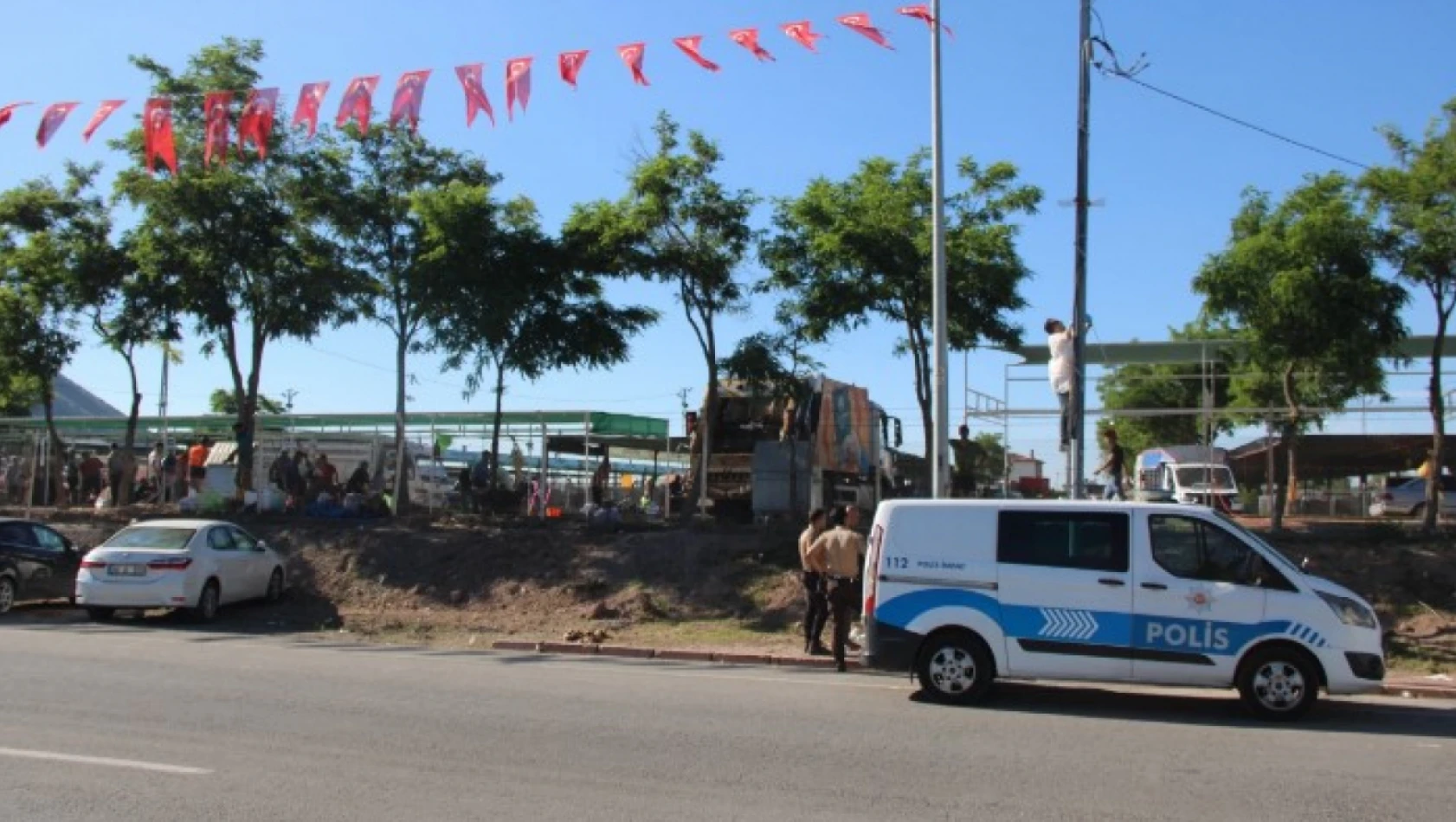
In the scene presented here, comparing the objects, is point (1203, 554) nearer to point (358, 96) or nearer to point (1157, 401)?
point (358, 96)

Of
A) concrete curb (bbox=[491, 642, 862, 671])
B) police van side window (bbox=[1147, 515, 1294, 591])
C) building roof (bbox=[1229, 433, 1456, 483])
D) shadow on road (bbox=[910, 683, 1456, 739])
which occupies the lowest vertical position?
concrete curb (bbox=[491, 642, 862, 671])

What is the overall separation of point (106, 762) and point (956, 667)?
281 inches

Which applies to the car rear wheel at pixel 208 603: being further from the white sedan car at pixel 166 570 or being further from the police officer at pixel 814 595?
the police officer at pixel 814 595

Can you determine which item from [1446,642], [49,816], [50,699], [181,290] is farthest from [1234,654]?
[181,290]

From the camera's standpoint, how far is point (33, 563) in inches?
773

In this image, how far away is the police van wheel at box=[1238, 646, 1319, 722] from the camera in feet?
35.4

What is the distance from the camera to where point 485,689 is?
11.7 meters

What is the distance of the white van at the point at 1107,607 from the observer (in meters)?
10.9

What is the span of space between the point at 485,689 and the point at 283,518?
13.7 metres

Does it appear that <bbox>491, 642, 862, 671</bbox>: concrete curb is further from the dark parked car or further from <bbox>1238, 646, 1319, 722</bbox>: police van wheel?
the dark parked car

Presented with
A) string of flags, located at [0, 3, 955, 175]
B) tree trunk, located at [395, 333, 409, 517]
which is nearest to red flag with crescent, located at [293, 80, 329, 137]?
string of flags, located at [0, 3, 955, 175]

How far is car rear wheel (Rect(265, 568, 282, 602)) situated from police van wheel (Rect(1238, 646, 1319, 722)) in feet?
49.8

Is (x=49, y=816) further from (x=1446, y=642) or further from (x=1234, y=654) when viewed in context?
(x=1446, y=642)

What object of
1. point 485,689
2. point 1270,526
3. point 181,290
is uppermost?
point 181,290
